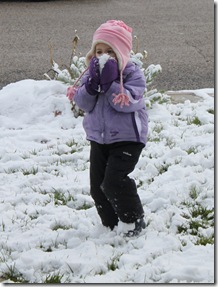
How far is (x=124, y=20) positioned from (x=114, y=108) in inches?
300

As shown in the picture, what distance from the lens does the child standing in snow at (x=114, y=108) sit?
3.78 m

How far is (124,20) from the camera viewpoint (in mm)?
11188

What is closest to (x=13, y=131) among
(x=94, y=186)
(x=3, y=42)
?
(x=94, y=186)

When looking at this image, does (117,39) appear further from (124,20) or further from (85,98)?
(124,20)

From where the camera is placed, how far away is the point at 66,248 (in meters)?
3.96

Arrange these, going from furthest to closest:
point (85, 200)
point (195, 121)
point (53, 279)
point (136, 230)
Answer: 1. point (195, 121)
2. point (85, 200)
3. point (136, 230)
4. point (53, 279)

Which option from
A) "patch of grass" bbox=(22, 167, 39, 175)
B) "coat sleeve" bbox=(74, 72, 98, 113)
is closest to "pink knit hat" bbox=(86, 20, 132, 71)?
"coat sleeve" bbox=(74, 72, 98, 113)

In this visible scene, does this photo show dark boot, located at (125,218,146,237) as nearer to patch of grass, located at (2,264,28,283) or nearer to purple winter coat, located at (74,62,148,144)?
purple winter coat, located at (74,62,148,144)

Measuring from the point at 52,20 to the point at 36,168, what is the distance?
6396 millimetres

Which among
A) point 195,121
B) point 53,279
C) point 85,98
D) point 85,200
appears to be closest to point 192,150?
point 195,121

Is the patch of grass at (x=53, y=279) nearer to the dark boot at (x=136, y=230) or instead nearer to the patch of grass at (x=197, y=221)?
the dark boot at (x=136, y=230)

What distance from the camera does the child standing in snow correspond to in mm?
3775

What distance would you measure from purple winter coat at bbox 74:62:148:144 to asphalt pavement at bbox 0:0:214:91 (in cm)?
381

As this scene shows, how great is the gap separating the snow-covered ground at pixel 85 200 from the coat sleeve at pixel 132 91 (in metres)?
0.75
